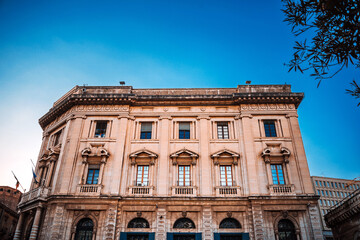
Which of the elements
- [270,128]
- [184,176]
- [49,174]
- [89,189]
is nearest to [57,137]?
[49,174]

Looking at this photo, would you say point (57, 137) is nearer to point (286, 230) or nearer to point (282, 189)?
point (282, 189)

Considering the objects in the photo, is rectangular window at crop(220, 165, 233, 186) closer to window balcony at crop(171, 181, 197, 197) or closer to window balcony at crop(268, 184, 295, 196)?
window balcony at crop(171, 181, 197, 197)

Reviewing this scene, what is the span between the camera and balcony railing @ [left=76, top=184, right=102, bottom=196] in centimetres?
2152

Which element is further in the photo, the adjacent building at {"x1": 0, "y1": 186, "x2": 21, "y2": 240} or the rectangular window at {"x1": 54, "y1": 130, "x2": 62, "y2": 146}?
the adjacent building at {"x1": 0, "y1": 186, "x2": 21, "y2": 240}

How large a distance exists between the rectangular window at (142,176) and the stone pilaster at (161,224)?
103 inches

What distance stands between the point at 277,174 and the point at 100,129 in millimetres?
16042

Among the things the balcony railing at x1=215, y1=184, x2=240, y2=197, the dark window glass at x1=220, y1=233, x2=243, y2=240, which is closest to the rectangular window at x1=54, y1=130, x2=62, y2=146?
the balcony railing at x1=215, y1=184, x2=240, y2=197

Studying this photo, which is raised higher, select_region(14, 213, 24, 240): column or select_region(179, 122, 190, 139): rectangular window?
select_region(179, 122, 190, 139): rectangular window

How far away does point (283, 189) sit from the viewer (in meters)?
21.3

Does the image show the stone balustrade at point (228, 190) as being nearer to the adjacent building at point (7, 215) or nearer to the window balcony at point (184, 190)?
the window balcony at point (184, 190)

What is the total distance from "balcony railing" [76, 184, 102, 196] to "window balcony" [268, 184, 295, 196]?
13549 mm

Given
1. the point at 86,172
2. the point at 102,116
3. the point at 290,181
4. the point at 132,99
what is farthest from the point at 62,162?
the point at 290,181

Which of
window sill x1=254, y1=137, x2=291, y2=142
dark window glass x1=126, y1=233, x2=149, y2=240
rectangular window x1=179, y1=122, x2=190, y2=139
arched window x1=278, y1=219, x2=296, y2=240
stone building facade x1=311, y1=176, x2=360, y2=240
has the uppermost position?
stone building facade x1=311, y1=176, x2=360, y2=240

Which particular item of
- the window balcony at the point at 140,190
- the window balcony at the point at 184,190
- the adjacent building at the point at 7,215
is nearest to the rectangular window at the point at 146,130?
the window balcony at the point at 140,190
